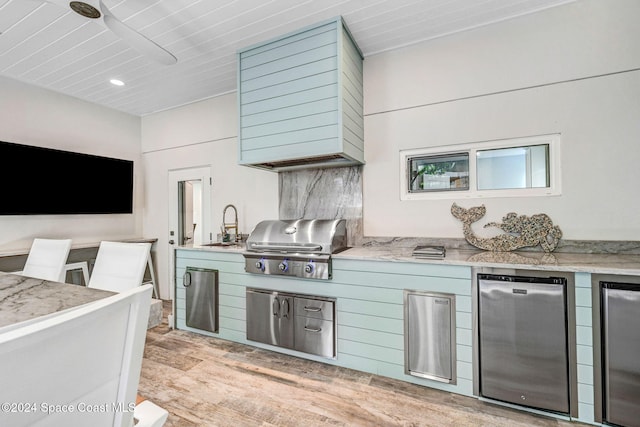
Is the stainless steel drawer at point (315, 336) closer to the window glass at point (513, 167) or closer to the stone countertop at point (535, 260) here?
the stone countertop at point (535, 260)

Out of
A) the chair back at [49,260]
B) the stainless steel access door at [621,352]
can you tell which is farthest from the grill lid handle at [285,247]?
the stainless steel access door at [621,352]

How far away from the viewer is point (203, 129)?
13.5ft

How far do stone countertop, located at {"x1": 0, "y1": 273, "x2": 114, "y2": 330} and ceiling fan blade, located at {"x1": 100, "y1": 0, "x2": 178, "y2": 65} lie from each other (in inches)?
61.7

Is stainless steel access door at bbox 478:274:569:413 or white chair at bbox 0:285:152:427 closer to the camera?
white chair at bbox 0:285:152:427

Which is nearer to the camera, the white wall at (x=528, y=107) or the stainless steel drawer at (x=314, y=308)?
A: the white wall at (x=528, y=107)

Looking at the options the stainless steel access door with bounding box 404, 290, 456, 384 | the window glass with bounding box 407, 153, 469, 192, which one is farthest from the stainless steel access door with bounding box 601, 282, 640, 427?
the window glass with bounding box 407, 153, 469, 192

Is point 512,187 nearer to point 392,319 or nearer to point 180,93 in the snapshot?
point 392,319

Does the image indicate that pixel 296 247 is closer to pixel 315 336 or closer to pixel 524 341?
pixel 315 336

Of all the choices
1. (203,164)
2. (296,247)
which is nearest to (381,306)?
(296,247)

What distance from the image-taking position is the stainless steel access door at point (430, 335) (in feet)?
6.81

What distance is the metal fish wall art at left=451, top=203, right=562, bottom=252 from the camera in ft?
7.66

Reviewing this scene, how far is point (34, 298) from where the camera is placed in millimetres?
1319

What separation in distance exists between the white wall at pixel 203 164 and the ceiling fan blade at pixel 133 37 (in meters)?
1.68

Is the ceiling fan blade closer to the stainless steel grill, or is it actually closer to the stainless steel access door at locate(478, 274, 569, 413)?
the stainless steel grill
